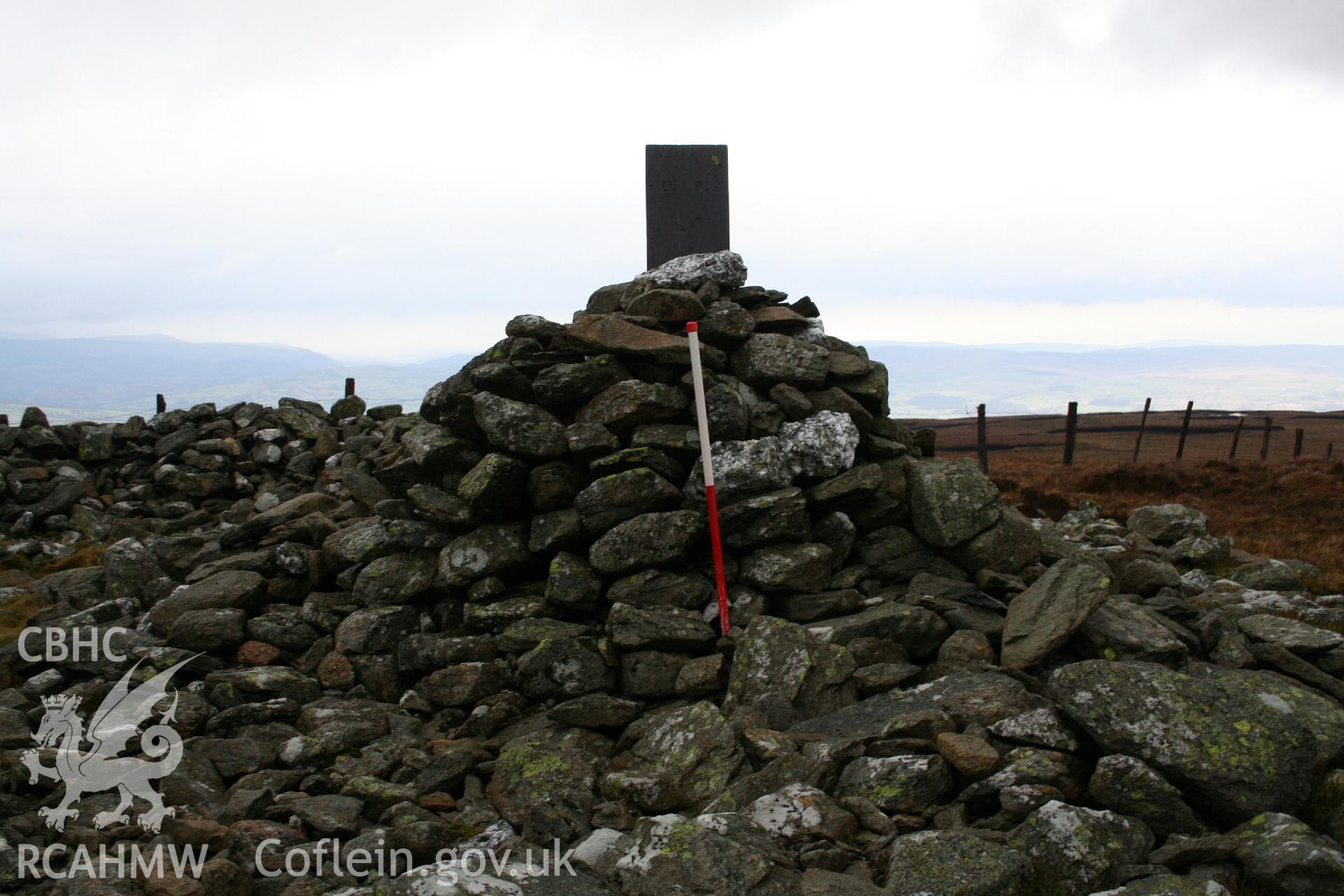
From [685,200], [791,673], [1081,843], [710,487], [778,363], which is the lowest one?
[1081,843]

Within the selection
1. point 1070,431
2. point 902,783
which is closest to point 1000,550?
point 902,783

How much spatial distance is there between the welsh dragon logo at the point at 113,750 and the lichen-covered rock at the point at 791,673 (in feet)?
15.6

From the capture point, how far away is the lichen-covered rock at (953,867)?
515cm

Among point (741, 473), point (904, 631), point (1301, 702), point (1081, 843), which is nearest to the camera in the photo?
point (1081, 843)

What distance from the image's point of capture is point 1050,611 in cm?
820

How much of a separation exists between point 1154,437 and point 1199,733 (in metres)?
60.9

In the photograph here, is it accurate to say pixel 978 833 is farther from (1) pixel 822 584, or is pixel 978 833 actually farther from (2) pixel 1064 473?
(2) pixel 1064 473

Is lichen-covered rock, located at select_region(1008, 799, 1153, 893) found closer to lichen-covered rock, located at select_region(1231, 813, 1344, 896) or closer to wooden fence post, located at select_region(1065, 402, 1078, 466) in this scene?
lichen-covered rock, located at select_region(1231, 813, 1344, 896)

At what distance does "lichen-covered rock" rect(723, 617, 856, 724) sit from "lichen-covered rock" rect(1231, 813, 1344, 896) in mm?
3199

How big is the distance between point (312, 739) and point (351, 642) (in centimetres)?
166

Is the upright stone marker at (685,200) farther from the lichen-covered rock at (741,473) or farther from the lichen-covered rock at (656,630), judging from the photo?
the lichen-covered rock at (656,630)

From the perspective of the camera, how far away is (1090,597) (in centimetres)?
805

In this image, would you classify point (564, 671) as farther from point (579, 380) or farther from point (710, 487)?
point (579, 380)

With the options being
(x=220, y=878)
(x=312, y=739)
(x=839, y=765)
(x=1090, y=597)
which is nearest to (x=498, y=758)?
(x=312, y=739)
